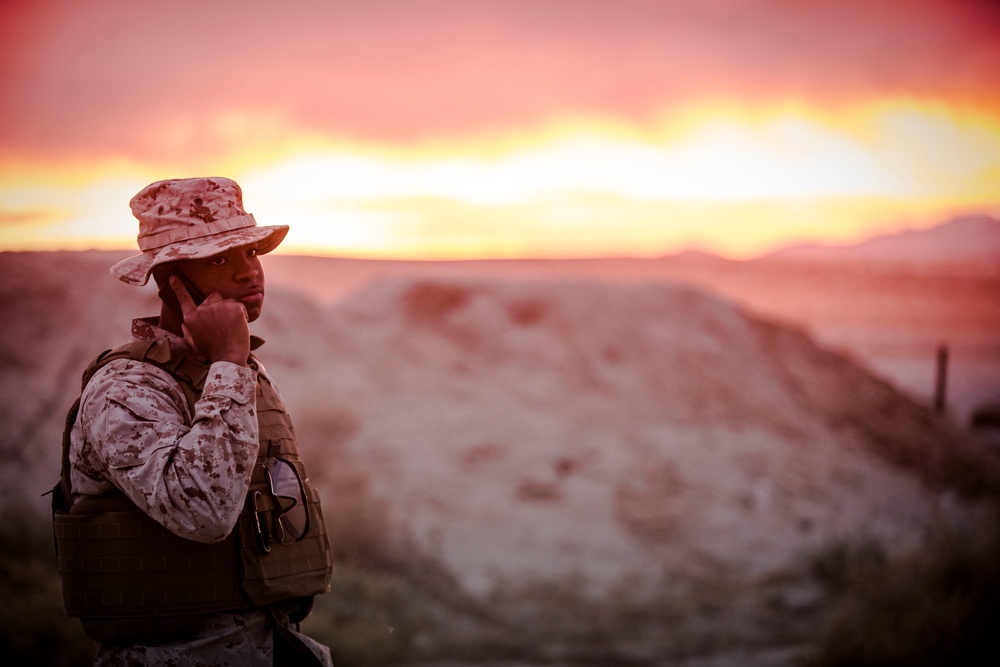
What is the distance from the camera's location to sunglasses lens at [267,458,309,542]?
2488 mm

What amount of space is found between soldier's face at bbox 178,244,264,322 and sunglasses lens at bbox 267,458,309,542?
1.46 ft

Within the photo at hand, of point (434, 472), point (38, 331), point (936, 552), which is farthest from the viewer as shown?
point (434, 472)

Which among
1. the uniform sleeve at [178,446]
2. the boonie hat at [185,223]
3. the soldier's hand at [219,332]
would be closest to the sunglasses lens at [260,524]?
the uniform sleeve at [178,446]

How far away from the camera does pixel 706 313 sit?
19797 mm

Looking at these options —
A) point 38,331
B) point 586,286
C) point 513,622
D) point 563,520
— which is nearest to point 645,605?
point 513,622

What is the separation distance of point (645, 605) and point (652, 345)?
8866 mm

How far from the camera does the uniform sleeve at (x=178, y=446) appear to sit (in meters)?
2.12

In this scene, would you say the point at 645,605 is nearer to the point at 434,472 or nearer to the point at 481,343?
the point at 434,472

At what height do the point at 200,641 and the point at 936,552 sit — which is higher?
the point at 200,641

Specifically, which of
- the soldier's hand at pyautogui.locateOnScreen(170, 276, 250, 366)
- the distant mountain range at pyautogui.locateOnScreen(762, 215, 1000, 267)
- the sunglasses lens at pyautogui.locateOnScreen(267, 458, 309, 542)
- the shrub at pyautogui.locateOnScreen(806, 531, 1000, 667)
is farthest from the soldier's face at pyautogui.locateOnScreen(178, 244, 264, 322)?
the distant mountain range at pyautogui.locateOnScreen(762, 215, 1000, 267)

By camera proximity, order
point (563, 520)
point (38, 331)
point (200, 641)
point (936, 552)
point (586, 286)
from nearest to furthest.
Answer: point (200, 641) → point (936, 552) → point (38, 331) → point (563, 520) → point (586, 286)

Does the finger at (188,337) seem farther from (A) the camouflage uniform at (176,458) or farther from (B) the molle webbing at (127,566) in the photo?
(B) the molle webbing at (127,566)

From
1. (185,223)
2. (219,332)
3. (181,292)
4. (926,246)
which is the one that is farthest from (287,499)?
(926,246)

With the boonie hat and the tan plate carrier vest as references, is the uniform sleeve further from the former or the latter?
the boonie hat
